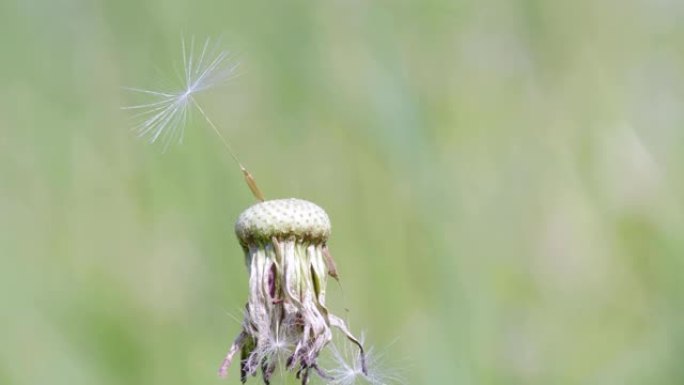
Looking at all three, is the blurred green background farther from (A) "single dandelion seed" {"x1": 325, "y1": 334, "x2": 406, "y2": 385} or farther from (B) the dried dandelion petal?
(B) the dried dandelion petal

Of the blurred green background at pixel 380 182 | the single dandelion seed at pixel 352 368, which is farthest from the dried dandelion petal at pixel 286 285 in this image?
the blurred green background at pixel 380 182

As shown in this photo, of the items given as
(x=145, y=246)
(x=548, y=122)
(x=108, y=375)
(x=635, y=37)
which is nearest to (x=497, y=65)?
(x=548, y=122)

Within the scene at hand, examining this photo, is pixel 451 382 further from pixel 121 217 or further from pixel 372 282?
pixel 121 217

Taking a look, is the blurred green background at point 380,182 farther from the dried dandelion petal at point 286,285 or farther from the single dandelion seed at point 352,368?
the dried dandelion petal at point 286,285

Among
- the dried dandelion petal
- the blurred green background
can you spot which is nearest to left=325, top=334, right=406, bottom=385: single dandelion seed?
the dried dandelion petal

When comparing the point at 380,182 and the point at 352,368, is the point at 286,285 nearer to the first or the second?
the point at 352,368
